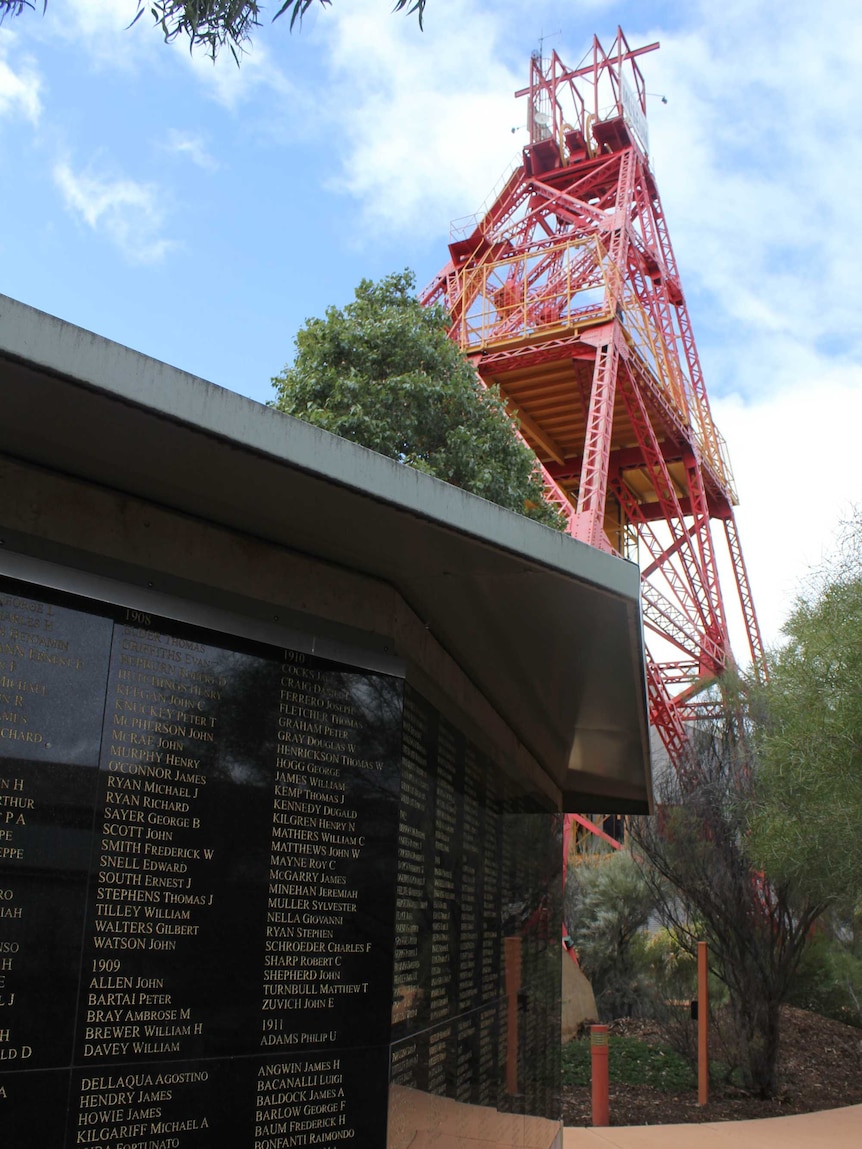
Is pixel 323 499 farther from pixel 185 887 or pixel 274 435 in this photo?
pixel 185 887

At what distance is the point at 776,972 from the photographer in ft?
51.8

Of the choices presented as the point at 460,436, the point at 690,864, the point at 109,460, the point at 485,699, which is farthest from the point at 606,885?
the point at 109,460

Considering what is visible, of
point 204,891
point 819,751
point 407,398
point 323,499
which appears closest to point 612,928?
point 819,751

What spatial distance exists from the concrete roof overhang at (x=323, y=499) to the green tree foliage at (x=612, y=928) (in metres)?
16.5

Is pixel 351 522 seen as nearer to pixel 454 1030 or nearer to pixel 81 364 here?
pixel 81 364

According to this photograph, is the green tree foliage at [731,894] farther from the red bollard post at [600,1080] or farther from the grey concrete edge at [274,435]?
the grey concrete edge at [274,435]

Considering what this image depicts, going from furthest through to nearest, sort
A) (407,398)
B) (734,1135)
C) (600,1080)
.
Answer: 1. (407,398)
2. (600,1080)
3. (734,1135)

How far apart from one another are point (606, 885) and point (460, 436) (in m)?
11.0

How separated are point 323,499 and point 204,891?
1.26 meters

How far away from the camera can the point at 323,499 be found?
130 inches

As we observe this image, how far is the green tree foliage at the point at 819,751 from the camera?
12.3 m

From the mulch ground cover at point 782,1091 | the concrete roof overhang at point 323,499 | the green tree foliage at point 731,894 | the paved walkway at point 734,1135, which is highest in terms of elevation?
the concrete roof overhang at point 323,499

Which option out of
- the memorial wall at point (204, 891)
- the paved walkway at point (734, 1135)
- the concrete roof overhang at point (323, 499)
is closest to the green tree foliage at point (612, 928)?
the paved walkway at point (734, 1135)

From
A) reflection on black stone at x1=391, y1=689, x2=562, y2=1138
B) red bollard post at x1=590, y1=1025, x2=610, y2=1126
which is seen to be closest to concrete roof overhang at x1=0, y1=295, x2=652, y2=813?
reflection on black stone at x1=391, y1=689, x2=562, y2=1138
